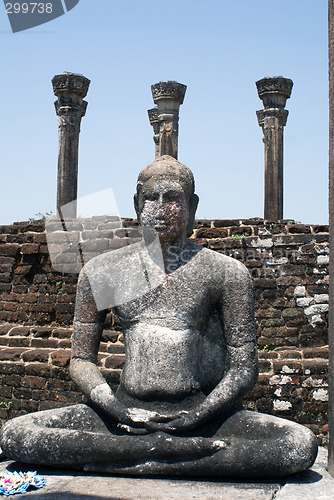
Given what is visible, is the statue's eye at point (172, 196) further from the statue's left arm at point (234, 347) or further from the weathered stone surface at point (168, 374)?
the statue's left arm at point (234, 347)

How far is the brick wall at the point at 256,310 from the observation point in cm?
706

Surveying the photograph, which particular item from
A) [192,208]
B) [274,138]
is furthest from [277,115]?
[192,208]

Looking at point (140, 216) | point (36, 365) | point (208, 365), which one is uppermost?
point (140, 216)

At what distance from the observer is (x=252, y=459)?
8.80 feet

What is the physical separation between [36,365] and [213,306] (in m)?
5.17

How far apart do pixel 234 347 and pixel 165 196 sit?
92 cm

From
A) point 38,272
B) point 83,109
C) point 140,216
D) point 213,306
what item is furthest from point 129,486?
point 83,109

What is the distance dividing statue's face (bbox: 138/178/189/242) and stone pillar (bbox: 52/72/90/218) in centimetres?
796

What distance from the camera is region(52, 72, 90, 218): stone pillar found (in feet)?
36.3

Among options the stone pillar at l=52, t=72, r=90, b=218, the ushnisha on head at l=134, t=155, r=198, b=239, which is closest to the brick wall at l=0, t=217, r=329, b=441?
the stone pillar at l=52, t=72, r=90, b=218

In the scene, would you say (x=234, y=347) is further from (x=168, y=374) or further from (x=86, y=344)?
(x=86, y=344)

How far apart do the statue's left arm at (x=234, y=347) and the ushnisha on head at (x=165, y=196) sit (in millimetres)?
402

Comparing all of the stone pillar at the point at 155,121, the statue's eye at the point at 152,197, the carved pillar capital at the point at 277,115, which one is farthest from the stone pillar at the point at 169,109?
the statue's eye at the point at 152,197

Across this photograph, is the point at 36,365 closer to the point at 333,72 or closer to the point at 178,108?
the point at 333,72
